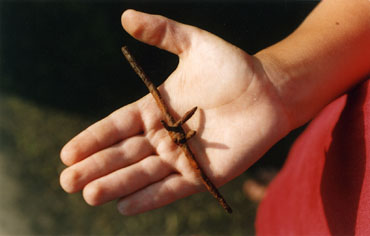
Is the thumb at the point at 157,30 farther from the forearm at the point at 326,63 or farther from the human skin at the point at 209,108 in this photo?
the forearm at the point at 326,63

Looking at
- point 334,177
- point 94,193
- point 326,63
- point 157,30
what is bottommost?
point 334,177

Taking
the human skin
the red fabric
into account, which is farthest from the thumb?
the red fabric

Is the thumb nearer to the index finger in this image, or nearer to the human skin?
the human skin

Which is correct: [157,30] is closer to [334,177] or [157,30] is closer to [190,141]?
[190,141]

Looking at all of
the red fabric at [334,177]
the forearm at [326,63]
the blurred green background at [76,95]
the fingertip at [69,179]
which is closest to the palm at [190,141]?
the fingertip at [69,179]

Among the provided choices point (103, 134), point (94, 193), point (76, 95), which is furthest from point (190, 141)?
point (76, 95)

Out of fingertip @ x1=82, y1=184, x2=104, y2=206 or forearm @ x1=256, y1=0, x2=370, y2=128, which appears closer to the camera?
fingertip @ x1=82, y1=184, x2=104, y2=206
